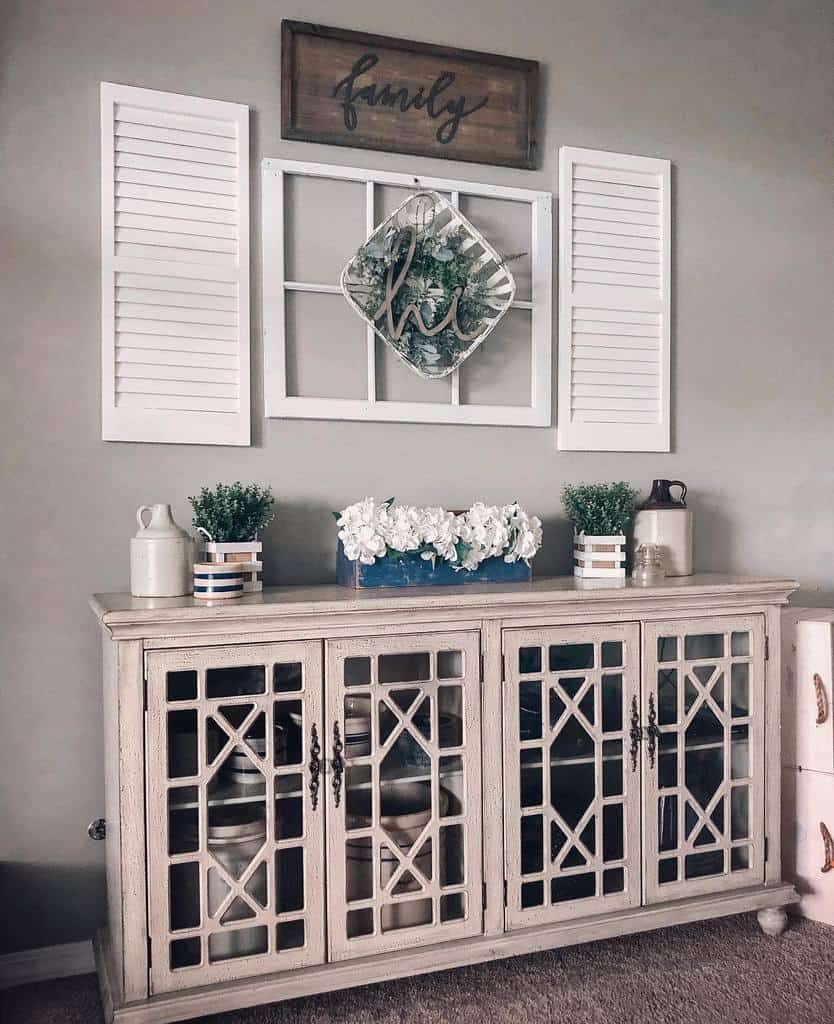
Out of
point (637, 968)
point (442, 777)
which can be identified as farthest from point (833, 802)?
point (442, 777)

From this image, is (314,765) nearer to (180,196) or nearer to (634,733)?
(634,733)

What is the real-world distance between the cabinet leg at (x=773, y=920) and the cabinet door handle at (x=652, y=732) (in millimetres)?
570

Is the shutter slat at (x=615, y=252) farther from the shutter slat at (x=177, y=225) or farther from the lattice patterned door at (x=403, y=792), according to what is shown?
the lattice patterned door at (x=403, y=792)

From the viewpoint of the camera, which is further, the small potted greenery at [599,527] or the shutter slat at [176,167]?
the small potted greenery at [599,527]

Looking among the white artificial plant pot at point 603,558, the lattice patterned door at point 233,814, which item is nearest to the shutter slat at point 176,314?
the lattice patterned door at point 233,814

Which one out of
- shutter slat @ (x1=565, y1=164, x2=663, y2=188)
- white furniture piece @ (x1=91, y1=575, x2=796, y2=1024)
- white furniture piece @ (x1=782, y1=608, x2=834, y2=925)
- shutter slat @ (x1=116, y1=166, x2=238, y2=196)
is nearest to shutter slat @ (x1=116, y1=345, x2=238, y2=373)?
shutter slat @ (x1=116, y1=166, x2=238, y2=196)

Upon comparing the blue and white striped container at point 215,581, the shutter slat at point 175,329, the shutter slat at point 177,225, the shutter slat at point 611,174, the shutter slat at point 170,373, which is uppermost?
the shutter slat at point 611,174

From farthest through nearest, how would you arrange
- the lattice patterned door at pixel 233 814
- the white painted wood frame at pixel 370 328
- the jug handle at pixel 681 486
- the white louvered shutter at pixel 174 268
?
1. the jug handle at pixel 681 486
2. the white painted wood frame at pixel 370 328
3. the white louvered shutter at pixel 174 268
4. the lattice patterned door at pixel 233 814

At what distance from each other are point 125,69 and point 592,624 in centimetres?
186

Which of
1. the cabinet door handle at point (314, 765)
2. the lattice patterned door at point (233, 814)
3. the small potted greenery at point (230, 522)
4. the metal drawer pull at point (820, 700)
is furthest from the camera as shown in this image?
the metal drawer pull at point (820, 700)

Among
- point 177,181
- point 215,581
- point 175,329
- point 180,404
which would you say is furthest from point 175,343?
point 215,581

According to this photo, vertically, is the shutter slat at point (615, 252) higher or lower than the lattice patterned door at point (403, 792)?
higher

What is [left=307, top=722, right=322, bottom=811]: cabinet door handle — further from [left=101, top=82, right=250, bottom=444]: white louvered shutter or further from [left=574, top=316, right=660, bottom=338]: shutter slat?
[left=574, top=316, right=660, bottom=338]: shutter slat

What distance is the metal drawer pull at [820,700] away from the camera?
2518mm
